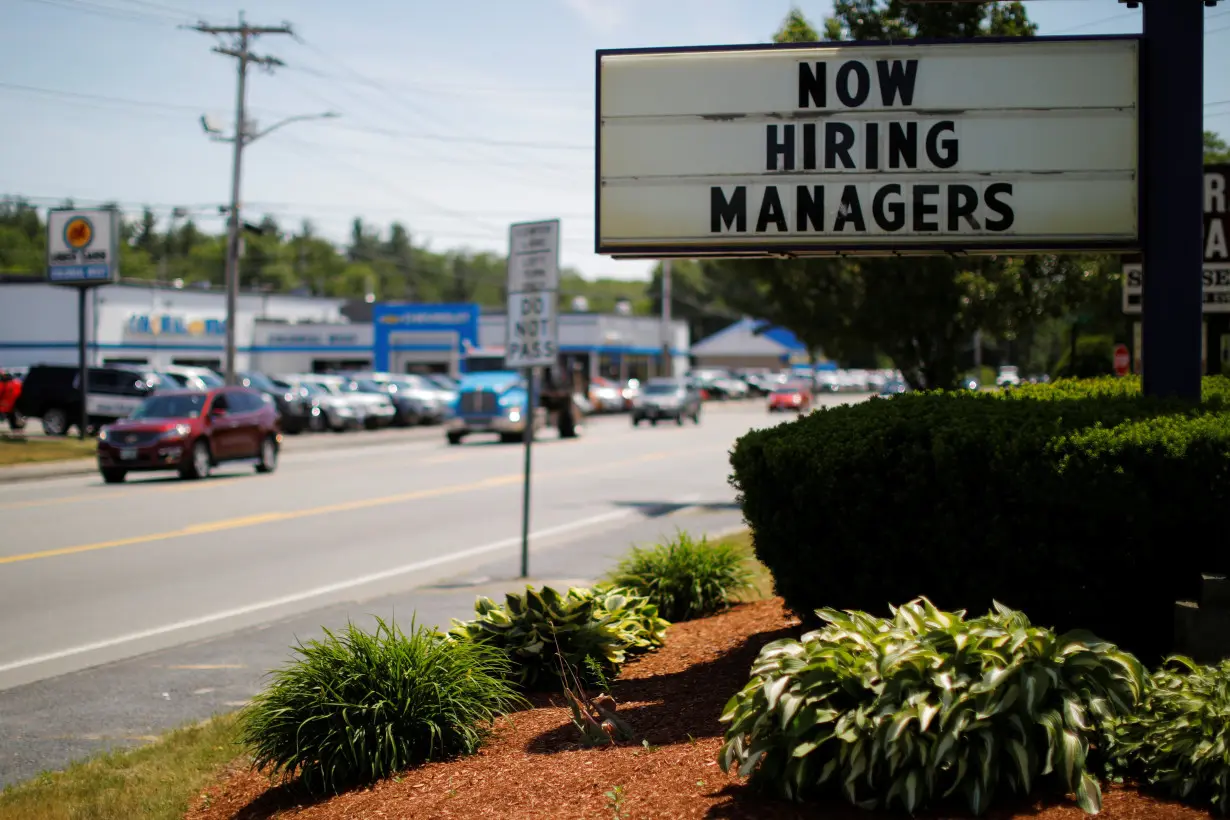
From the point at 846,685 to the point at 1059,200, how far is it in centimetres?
384

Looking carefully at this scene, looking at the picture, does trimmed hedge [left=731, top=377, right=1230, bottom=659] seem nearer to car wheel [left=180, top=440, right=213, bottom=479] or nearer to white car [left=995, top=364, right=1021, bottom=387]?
white car [left=995, top=364, right=1021, bottom=387]

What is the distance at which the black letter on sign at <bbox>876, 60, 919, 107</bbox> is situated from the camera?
7133 mm

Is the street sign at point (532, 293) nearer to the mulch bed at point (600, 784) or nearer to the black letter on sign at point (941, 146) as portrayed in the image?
the black letter on sign at point (941, 146)

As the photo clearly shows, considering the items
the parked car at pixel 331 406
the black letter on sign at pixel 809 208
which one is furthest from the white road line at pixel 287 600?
the parked car at pixel 331 406

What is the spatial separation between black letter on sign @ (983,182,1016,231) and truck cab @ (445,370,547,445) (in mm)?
29918

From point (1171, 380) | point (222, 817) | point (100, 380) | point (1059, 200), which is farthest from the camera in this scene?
point (100, 380)

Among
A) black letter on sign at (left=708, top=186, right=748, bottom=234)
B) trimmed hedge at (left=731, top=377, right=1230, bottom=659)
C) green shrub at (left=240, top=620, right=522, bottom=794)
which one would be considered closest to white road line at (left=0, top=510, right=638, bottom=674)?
green shrub at (left=240, top=620, right=522, bottom=794)

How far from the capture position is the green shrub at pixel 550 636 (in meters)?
6.43

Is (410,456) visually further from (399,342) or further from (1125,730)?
(399,342)

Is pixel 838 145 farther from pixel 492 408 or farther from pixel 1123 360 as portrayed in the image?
pixel 492 408

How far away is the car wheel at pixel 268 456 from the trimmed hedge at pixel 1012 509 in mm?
21770

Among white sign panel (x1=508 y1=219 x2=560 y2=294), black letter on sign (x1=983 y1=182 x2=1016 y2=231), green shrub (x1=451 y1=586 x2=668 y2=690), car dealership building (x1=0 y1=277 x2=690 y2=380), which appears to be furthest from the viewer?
car dealership building (x1=0 y1=277 x2=690 y2=380)

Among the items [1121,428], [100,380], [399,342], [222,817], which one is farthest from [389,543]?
[399,342]

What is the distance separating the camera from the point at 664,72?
296 inches
